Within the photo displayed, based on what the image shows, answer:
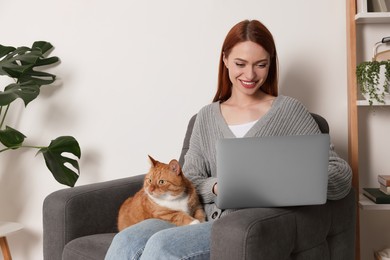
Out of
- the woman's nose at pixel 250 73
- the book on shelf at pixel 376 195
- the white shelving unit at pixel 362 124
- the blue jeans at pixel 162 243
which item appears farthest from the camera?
the white shelving unit at pixel 362 124

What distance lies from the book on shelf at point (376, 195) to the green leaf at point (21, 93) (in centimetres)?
148

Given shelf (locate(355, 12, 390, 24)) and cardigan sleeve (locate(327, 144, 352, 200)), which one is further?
shelf (locate(355, 12, 390, 24))

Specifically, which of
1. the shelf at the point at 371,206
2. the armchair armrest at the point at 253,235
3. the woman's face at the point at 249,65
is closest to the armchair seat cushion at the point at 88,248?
the armchair armrest at the point at 253,235

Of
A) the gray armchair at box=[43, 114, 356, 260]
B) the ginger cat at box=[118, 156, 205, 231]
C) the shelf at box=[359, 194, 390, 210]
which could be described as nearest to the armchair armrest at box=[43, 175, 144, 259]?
the gray armchair at box=[43, 114, 356, 260]

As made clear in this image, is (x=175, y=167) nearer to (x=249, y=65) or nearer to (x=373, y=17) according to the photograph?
(x=249, y=65)

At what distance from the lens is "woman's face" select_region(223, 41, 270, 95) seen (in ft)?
6.61

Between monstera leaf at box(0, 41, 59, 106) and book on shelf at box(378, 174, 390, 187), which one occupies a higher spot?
monstera leaf at box(0, 41, 59, 106)

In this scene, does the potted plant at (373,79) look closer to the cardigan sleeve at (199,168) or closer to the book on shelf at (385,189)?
the book on shelf at (385,189)

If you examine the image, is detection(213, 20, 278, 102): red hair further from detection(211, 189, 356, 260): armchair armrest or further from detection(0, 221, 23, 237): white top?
detection(0, 221, 23, 237): white top

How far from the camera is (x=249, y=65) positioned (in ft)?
6.60

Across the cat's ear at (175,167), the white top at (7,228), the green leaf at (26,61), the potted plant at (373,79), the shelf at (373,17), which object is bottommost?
the white top at (7,228)

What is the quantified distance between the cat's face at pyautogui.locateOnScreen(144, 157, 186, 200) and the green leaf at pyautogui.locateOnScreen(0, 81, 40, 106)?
0.77 meters

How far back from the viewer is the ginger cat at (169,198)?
189 cm

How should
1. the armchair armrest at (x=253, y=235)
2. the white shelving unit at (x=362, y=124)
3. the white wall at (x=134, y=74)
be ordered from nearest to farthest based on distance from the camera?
the armchair armrest at (x=253, y=235), the white shelving unit at (x=362, y=124), the white wall at (x=134, y=74)
